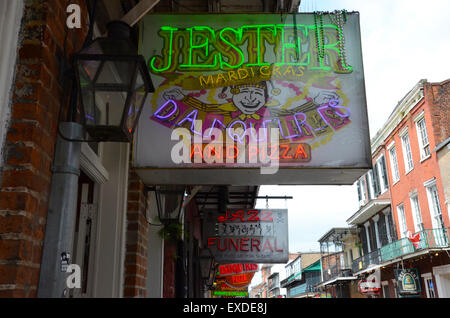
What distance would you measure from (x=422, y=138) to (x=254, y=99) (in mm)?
18143

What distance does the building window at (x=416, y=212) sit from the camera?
64.4 ft

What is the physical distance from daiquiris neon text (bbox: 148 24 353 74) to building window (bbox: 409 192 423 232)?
18628 mm

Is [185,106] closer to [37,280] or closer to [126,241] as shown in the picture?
[126,241]

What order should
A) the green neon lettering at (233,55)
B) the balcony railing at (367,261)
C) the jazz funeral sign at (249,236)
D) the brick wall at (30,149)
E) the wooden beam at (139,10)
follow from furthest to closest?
the balcony railing at (367,261), the jazz funeral sign at (249,236), the green neon lettering at (233,55), the wooden beam at (139,10), the brick wall at (30,149)

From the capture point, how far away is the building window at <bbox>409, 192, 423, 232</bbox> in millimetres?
19622

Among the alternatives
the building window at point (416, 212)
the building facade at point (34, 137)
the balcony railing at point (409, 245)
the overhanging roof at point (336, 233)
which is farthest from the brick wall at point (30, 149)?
the overhanging roof at point (336, 233)

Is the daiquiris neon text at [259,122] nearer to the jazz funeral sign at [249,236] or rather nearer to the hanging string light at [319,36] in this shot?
the hanging string light at [319,36]

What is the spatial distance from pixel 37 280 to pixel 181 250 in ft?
14.7

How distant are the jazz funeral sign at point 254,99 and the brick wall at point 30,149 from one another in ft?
3.34

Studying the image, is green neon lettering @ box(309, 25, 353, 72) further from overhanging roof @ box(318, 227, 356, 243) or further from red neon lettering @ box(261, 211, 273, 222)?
overhanging roof @ box(318, 227, 356, 243)

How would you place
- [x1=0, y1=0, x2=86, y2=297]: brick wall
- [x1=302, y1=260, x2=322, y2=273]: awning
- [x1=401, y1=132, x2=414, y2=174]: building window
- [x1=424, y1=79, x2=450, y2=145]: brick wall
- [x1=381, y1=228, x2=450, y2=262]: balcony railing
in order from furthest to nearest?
[x1=302, y1=260, x2=322, y2=273]: awning, [x1=401, y1=132, x2=414, y2=174]: building window, [x1=424, y1=79, x2=450, y2=145]: brick wall, [x1=381, y1=228, x2=450, y2=262]: balcony railing, [x1=0, y1=0, x2=86, y2=297]: brick wall

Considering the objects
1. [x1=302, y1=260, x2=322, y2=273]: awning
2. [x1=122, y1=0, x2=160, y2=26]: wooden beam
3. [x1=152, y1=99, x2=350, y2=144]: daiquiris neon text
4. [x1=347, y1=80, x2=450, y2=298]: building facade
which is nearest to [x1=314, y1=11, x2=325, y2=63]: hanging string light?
[x1=152, y1=99, x2=350, y2=144]: daiquiris neon text

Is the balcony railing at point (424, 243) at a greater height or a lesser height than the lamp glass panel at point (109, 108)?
greater
